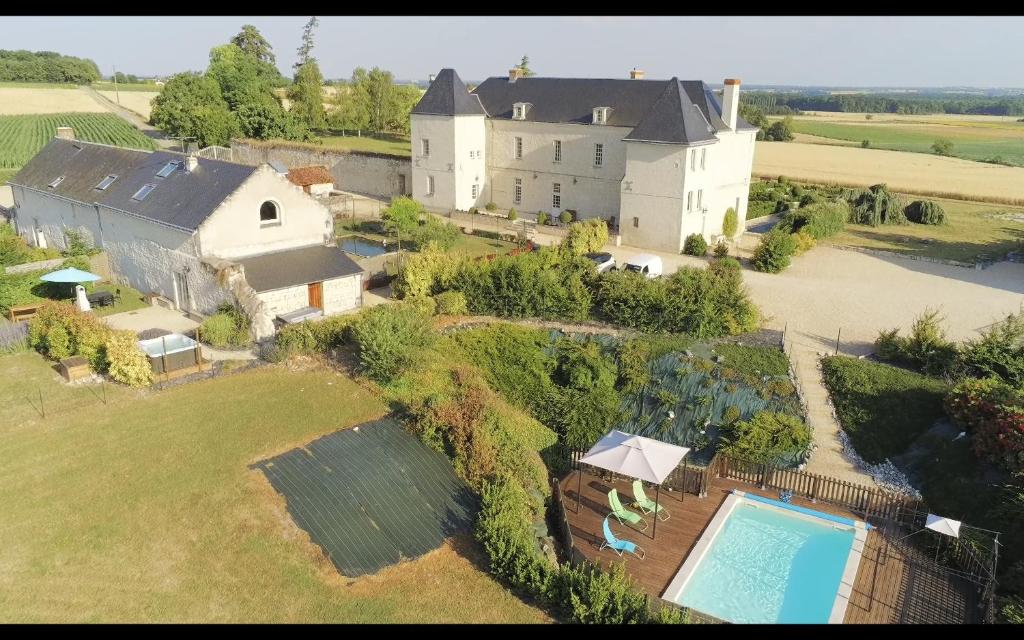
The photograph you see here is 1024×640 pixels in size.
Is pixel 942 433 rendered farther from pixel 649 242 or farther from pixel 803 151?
pixel 803 151

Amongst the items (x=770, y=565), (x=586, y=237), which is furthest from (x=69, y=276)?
(x=770, y=565)

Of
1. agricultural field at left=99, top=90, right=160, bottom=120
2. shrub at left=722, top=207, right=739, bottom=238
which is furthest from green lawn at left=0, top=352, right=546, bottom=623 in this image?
agricultural field at left=99, top=90, right=160, bottom=120

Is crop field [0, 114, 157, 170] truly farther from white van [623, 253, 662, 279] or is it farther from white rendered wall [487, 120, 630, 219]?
white van [623, 253, 662, 279]

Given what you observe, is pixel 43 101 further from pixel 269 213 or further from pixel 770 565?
pixel 770 565

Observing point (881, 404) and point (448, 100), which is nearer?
point (881, 404)

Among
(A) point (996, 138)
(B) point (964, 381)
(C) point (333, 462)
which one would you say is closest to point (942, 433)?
(B) point (964, 381)
